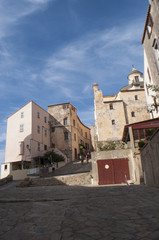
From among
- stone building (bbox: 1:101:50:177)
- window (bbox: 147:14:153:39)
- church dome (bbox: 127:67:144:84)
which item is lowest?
stone building (bbox: 1:101:50:177)

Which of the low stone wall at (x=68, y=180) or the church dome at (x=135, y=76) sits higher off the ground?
the church dome at (x=135, y=76)

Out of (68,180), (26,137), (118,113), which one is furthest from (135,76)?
(68,180)

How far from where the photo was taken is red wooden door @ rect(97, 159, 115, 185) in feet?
59.7

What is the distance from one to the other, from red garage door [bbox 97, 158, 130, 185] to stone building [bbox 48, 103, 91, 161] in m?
20.5

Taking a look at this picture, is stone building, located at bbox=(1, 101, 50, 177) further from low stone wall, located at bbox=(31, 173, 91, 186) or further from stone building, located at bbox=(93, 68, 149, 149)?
low stone wall, located at bbox=(31, 173, 91, 186)

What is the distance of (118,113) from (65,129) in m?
11.3

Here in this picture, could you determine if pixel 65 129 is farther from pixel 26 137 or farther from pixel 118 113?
pixel 118 113

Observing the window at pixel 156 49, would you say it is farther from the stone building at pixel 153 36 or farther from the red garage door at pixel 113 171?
the red garage door at pixel 113 171

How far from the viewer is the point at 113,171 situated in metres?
18.3

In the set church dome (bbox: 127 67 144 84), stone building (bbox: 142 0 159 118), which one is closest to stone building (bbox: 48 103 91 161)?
church dome (bbox: 127 67 144 84)

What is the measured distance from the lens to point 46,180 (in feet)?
65.1

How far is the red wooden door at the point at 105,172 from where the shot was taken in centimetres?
1820

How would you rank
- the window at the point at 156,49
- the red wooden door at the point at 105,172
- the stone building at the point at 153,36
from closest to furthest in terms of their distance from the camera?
the stone building at the point at 153,36 < the window at the point at 156,49 < the red wooden door at the point at 105,172

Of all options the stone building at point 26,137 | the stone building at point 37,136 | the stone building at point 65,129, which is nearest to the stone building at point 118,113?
the stone building at point 65,129
